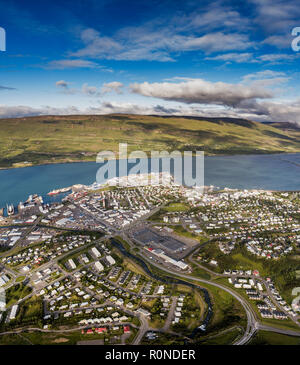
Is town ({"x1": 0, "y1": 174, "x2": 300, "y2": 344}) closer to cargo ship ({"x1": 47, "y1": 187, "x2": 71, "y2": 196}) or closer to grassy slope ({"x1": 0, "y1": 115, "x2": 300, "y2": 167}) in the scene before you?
cargo ship ({"x1": 47, "y1": 187, "x2": 71, "y2": 196})

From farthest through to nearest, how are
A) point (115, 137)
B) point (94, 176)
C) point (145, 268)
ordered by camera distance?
point (115, 137) < point (94, 176) < point (145, 268)

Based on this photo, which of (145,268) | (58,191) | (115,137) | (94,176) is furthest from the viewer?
(115,137)

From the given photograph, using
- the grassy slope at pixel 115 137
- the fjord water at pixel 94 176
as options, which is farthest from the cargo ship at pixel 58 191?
the grassy slope at pixel 115 137

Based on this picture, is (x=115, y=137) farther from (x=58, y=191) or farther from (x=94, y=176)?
(x=58, y=191)

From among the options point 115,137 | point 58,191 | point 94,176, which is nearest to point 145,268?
point 58,191

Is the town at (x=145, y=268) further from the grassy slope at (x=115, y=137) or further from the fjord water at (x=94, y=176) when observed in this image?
the grassy slope at (x=115, y=137)
